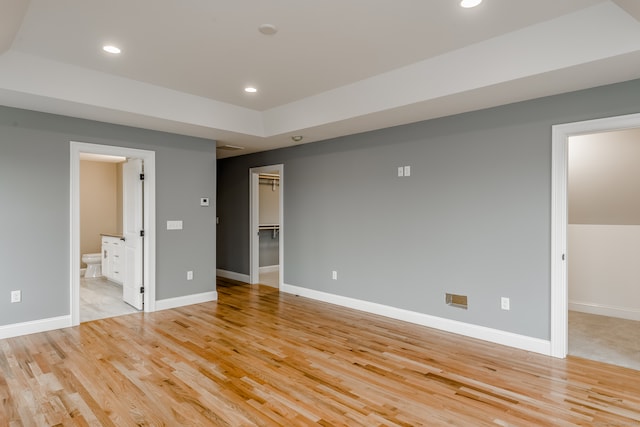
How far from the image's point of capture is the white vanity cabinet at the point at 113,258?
633 cm

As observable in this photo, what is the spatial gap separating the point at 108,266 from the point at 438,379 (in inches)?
244

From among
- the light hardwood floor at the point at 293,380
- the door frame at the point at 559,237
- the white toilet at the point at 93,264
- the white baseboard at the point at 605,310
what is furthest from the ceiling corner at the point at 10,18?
the white baseboard at the point at 605,310


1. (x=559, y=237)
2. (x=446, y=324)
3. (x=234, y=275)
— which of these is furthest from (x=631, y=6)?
(x=234, y=275)

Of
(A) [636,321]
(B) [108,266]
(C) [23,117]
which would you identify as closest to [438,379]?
(A) [636,321]

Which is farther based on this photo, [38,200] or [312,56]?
[38,200]

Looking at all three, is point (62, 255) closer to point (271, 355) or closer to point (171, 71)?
point (171, 71)

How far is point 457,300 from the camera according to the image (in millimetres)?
4121

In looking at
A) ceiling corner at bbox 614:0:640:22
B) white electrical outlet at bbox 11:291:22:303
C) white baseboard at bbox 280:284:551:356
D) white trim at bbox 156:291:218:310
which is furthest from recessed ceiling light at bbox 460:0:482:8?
white electrical outlet at bbox 11:291:22:303

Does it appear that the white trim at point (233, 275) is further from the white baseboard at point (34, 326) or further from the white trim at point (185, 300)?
the white baseboard at point (34, 326)

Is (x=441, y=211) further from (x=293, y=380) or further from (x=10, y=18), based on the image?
(x=10, y=18)

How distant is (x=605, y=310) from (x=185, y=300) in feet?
18.3

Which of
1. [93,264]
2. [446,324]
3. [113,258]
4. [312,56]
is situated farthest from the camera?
[93,264]

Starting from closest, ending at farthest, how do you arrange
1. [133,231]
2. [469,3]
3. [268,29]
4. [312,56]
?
[469,3], [268,29], [312,56], [133,231]

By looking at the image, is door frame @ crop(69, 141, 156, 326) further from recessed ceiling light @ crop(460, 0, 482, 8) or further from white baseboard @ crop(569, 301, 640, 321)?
white baseboard @ crop(569, 301, 640, 321)
